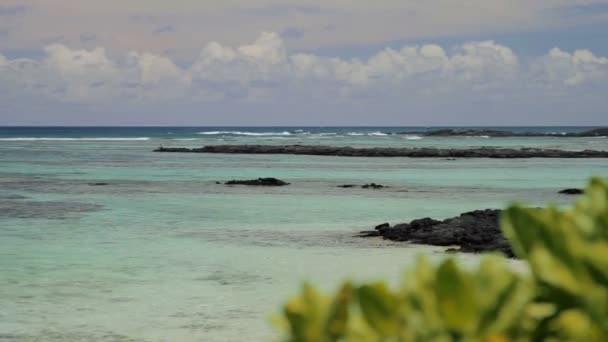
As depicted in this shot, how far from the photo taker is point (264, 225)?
63.1ft

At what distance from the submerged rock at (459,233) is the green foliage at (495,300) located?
14.1m

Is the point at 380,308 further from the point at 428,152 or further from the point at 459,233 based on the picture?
the point at 428,152

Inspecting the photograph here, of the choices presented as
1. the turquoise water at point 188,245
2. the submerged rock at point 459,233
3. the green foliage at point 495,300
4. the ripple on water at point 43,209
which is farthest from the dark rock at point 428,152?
the green foliage at point 495,300

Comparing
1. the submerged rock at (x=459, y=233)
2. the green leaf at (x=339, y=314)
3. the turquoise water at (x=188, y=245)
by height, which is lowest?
the turquoise water at (x=188, y=245)

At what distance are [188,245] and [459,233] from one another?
16.4 ft

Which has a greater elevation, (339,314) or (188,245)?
(339,314)

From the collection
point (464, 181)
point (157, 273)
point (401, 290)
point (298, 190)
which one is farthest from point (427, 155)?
point (401, 290)

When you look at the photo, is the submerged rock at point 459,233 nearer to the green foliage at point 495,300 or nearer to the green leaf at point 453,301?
the green foliage at point 495,300

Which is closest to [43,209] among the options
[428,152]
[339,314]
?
[339,314]

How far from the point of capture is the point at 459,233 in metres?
16.4

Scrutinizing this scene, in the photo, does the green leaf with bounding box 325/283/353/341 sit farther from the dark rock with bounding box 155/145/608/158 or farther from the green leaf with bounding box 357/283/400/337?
the dark rock with bounding box 155/145/608/158

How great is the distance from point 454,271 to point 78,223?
19.4m

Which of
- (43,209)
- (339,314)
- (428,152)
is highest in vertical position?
(339,314)

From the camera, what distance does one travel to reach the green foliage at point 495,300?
82 centimetres
